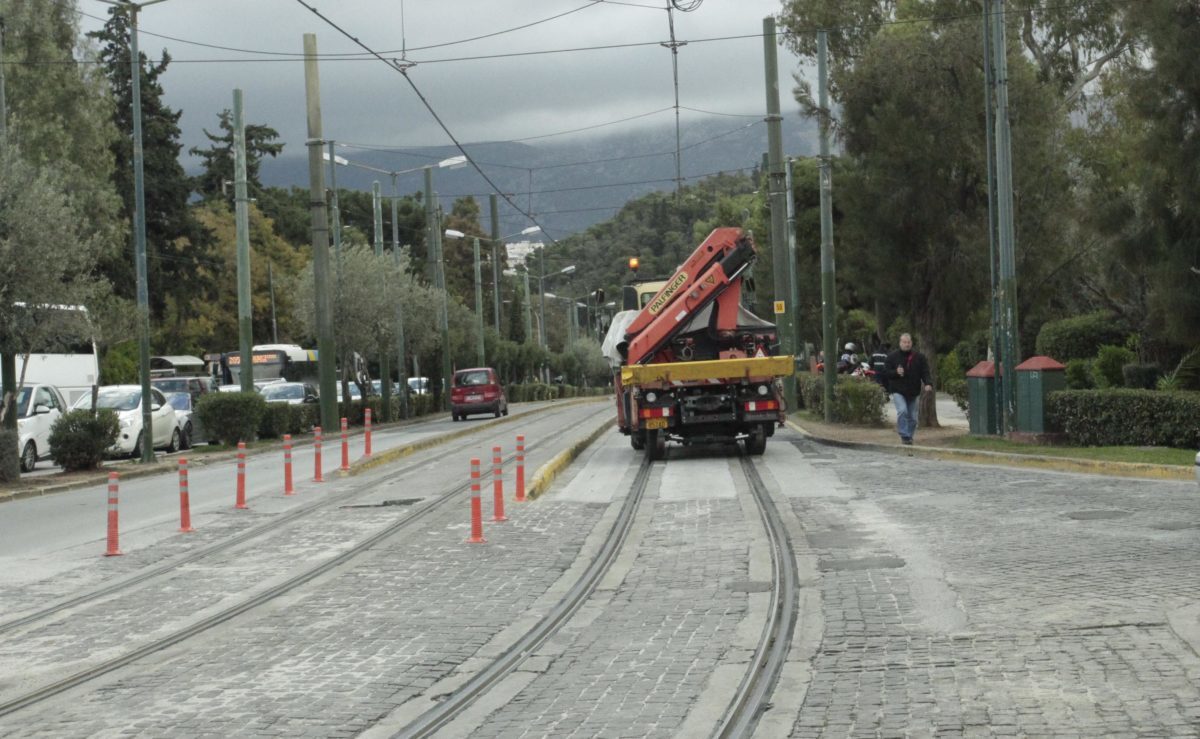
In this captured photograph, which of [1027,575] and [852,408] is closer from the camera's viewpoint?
[1027,575]

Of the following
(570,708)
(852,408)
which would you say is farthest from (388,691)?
(852,408)

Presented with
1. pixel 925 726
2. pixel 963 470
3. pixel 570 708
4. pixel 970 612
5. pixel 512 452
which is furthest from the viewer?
pixel 512 452

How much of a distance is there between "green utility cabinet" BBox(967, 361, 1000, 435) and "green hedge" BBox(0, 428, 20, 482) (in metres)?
15.5

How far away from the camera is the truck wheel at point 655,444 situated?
23.8 m

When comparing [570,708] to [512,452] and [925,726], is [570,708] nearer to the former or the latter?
[925,726]

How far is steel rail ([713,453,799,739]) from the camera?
6824 mm

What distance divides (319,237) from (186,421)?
5539 mm

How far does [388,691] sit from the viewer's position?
7719 millimetres

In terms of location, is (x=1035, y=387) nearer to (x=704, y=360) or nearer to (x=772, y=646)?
(x=704, y=360)

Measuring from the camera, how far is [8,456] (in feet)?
76.3

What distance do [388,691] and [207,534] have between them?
28.2ft

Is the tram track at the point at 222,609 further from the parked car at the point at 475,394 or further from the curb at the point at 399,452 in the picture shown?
the parked car at the point at 475,394

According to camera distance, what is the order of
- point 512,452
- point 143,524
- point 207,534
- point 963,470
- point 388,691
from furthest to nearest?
point 512,452
point 963,470
point 143,524
point 207,534
point 388,691

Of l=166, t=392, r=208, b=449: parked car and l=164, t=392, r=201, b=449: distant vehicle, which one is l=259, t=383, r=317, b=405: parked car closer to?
l=166, t=392, r=208, b=449: parked car
